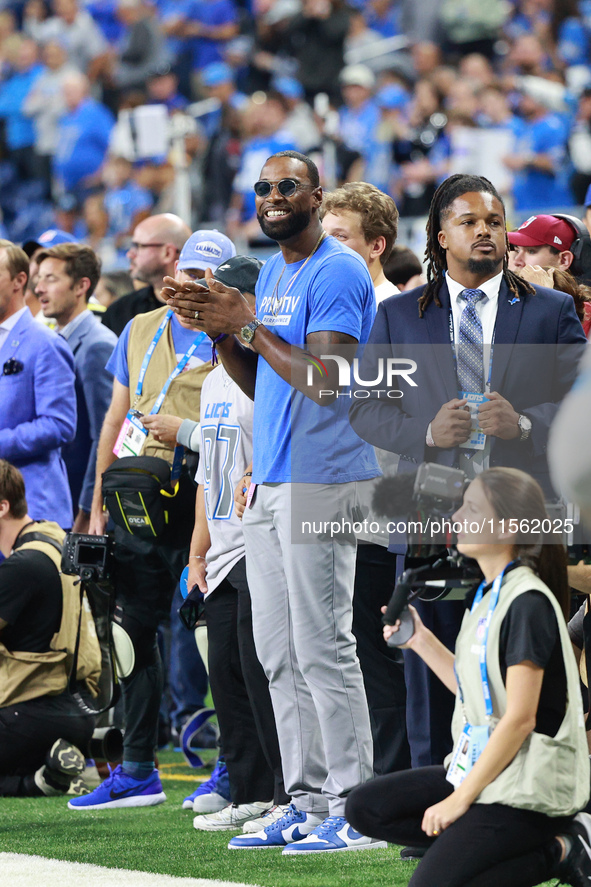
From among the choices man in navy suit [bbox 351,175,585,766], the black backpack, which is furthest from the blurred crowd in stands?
man in navy suit [bbox 351,175,585,766]

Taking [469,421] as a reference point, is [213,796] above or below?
below

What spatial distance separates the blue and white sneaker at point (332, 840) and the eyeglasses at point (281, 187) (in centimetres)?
178

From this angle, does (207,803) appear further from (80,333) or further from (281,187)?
(80,333)

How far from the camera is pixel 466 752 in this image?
8.98 feet

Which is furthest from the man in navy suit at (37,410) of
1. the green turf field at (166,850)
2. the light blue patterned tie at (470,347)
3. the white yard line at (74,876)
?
the light blue patterned tie at (470,347)

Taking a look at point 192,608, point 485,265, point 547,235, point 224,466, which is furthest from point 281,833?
point 547,235

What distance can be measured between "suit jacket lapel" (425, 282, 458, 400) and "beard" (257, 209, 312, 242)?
0.50m

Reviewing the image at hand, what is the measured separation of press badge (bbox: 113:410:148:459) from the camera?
183 inches

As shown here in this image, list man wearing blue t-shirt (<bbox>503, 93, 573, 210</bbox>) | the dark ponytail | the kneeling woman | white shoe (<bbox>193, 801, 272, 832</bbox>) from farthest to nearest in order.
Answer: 1. man wearing blue t-shirt (<bbox>503, 93, 573, 210</bbox>)
2. white shoe (<bbox>193, 801, 272, 832</bbox>)
3. the dark ponytail
4. the kneeling woman

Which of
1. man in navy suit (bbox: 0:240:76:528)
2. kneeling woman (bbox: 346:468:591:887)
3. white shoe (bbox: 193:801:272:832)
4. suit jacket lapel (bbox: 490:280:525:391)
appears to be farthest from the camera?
man in navy suit (bbox: 0:240:76:528)

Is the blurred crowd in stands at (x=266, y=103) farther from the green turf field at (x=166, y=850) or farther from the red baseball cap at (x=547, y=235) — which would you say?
the green turf field at (x=166, y=850)

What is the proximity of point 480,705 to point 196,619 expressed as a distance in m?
1.93

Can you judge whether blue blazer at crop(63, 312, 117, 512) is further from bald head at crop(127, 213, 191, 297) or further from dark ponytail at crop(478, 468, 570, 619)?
dark ponytail at crop(478, 468, 570, 619)

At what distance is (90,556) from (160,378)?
0.69 m
